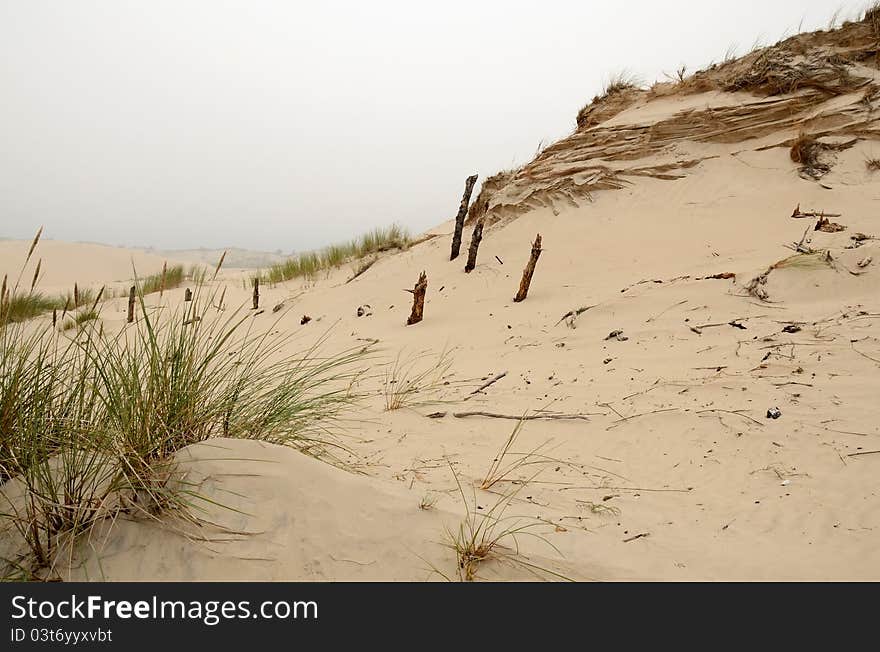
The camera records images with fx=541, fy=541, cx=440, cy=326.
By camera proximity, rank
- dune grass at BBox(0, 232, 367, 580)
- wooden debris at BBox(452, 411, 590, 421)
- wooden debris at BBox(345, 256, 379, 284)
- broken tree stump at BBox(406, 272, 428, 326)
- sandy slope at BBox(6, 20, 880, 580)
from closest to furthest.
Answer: dune grass at BBox(0, 232, 367, 580)
sandy slope at BBox(6, 20, 880, 580)
wooden debris at BBox(452, 411, 590, 421)
broken tree stump at BBox(406, 272, 428, 326)
wooden debris at BBox(345, 256, 379, 284)

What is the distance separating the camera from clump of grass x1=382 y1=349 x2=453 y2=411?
3764mm

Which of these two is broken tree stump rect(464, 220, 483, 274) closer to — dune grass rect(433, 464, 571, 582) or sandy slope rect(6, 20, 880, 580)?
A: sandy slope rect(6, 20, 880, 580)

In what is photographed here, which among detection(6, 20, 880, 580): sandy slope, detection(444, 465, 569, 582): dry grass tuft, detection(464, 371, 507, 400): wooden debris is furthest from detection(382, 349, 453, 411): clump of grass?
detection(444, 465, 569, 582): dry grass tuft

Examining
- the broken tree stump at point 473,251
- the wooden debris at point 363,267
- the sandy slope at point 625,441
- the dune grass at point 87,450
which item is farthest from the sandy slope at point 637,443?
the wooden debris at point 363,267

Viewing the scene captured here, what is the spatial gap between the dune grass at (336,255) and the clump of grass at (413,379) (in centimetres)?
770

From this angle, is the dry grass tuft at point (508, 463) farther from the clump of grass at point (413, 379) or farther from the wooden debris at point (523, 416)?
the clump of grass at point (413, 379)

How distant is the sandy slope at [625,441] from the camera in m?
1.65

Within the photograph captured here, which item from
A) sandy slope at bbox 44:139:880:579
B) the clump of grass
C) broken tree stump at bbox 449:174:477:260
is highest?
broken tree stump at bbox 449:174:477:260

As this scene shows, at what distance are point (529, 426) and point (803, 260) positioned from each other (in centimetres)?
328

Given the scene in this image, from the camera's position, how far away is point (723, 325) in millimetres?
4164

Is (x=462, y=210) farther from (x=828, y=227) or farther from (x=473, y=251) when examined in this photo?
(x=828, y=227)

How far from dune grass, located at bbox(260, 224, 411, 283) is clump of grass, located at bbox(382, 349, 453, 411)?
770 cm

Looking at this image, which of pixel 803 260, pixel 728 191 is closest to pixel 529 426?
pixel 803 260
